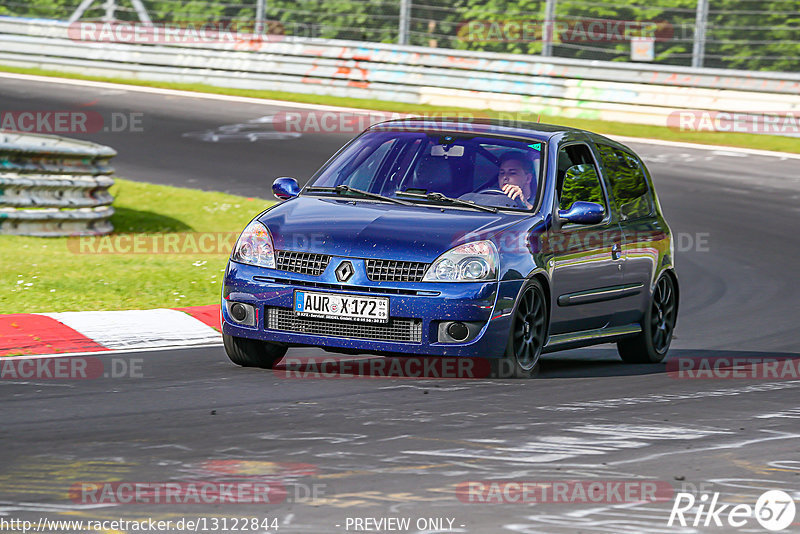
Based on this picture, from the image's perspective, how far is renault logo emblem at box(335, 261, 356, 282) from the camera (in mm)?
8719

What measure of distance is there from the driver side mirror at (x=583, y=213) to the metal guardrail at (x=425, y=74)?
14.8 metres

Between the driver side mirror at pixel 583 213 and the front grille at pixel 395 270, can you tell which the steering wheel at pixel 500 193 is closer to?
the driver side mirror at pixel 583 213

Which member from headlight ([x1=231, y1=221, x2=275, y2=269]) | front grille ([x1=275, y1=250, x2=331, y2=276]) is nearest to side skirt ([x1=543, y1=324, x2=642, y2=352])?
front grille ([x1=275, y1=250, x2=331, y2=276])

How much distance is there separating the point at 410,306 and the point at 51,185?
8.00 meters

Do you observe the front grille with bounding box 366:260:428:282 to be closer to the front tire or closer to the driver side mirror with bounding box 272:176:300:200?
the front tire

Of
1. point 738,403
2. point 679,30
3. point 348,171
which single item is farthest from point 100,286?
point 679,30

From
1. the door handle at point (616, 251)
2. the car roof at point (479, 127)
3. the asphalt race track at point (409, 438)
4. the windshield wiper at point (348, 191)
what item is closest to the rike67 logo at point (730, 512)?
the asphalt race track at point (409, 438)

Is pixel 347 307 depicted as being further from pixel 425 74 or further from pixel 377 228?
pixel 425 74

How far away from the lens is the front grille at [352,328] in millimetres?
8703

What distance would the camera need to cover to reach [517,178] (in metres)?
9.70

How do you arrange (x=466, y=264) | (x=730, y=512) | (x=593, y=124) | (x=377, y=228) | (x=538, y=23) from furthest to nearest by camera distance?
(x=538, y=23) < (x=593, y=124) < (x=377, y=228) < (x=466, y=264) < (x=730, y=512)

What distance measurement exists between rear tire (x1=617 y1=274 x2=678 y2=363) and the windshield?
5.50 ft

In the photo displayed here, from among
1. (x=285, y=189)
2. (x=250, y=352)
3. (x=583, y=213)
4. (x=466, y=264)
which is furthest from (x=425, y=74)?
(x=466, y=264)

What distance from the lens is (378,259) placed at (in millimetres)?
8703
